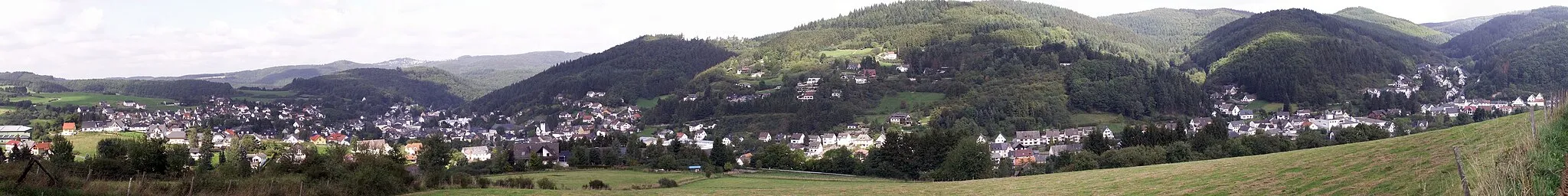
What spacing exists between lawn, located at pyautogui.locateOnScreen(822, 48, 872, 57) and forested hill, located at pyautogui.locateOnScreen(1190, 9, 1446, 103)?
3681 cm

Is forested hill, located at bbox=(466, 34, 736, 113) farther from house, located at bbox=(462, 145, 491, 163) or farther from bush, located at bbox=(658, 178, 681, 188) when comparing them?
bush, located at bbox=(658, 178, 681, 188)

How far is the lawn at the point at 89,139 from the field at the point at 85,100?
141 feet

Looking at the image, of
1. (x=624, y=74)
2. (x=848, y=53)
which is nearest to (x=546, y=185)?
(x=848, y=53)

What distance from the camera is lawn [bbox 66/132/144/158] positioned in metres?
54.6

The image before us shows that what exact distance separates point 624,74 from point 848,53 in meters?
28.0

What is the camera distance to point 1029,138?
66188 mm

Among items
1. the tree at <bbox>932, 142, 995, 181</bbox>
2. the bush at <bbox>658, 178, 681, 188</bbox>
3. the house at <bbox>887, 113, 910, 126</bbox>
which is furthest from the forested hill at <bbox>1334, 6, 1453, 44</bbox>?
the bush at <bbox>658, 178, 681, 188</bbox>

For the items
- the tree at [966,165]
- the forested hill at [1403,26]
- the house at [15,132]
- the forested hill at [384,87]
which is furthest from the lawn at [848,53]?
the forested hill at [1403,26]

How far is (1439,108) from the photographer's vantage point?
74375 mm

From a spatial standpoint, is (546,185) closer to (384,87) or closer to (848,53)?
(848,53)

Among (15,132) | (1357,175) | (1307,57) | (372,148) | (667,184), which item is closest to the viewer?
(1357,175)

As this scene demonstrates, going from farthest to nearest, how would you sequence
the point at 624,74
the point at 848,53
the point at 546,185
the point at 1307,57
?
the point at 624,74 < the point at 848,53 < the point at 1307,57 < the point at 546,185

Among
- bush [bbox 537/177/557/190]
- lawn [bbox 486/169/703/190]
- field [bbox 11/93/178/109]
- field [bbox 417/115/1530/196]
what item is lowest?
lawn [bbox 486/169/703/190]

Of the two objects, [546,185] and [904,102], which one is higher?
[904,102]
